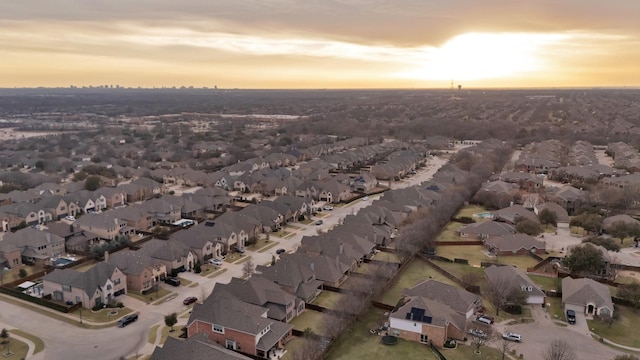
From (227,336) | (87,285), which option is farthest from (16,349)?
(227,336)

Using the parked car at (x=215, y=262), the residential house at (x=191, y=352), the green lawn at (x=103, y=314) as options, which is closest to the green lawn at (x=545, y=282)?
the residential house at (x=191, y=352)

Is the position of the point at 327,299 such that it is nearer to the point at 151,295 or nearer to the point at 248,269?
the point at 248,269

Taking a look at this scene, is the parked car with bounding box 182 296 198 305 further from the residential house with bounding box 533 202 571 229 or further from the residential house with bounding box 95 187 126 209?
the residential house with bounding box 533 202 571 229

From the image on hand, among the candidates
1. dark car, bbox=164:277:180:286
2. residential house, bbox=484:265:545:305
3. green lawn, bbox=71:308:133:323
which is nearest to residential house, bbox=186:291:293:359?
green lawn, bbox=71:308:133:323

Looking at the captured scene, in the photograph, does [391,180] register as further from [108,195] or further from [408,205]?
[108,195]

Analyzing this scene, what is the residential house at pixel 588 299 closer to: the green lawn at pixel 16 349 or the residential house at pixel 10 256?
the green lawn at pixel 16 349
